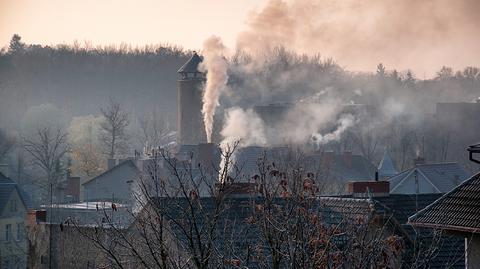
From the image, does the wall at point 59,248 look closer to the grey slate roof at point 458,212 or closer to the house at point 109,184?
the grey slate roof at point 458,212

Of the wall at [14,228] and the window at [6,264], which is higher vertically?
the wall at [14,228]

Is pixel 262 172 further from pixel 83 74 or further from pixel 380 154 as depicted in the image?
pixel 83 74

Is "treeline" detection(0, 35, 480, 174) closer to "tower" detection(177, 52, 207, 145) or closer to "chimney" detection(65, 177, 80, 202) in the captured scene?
"tower" detection(177, 52, 207, 145)

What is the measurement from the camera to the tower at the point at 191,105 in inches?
2857

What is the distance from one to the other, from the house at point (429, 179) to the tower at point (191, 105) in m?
25.7

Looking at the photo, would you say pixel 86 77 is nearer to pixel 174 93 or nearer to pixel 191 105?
pixel 174 93

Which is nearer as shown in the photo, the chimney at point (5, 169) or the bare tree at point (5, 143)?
the chimney at point (5, 169)

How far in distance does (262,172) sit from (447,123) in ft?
228

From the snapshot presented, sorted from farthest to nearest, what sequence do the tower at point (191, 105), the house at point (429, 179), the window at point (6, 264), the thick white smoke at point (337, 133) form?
1. the thick white smoke at point (337, 133)
2. the tower at point (191, 105)
3. the house at point (429, 179)
4. the window at point (6, 264)

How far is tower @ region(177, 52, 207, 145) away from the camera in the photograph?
7256cm

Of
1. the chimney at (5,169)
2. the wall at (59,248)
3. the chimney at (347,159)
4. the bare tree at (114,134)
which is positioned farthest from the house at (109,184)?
the wall at (59,248)

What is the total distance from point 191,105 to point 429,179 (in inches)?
1167

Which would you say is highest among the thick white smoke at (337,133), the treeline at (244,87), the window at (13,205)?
the treeline at (244,87)

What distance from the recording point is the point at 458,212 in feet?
48.2
